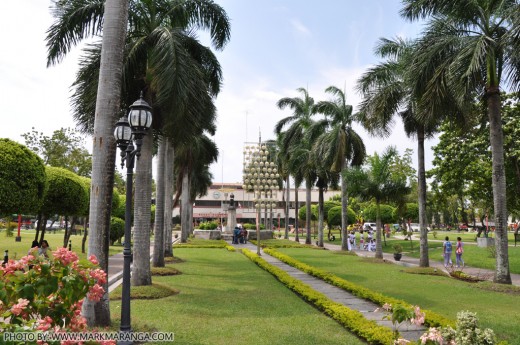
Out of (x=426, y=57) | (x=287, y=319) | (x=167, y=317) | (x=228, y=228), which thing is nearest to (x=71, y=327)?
(x=167, y=317)

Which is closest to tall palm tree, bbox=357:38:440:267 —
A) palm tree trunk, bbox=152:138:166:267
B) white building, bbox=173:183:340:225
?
palm tree trunk, bbox=152:138:166:267

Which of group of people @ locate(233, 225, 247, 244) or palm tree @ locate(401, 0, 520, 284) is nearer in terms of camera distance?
palm tree @ locate(401, 0, 520, 284)

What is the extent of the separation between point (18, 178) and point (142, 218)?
14.4 ft

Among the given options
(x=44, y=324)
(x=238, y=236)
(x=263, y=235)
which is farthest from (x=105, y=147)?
(x=263, y=235)

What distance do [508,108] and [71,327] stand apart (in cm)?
2651

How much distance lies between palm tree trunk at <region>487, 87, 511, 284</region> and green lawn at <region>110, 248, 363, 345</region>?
7.26 metres

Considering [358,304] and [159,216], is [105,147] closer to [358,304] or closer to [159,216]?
[358,304]

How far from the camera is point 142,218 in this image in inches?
480

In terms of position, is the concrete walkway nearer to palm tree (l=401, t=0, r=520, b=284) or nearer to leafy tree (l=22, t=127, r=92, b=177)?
palm tree (l=401, t=0, r=520, b=284)

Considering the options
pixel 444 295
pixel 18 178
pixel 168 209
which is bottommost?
pixel 444 295

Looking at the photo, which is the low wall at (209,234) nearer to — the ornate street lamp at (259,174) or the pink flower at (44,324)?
the ornate street lamp at (259,174)

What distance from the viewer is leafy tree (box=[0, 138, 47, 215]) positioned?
12477mm

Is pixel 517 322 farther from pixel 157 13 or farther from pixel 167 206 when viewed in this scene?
pixel 167 206

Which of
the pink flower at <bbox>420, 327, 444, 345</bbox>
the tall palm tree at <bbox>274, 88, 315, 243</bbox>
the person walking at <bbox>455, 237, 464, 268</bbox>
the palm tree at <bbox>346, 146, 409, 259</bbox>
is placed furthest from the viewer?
the tall palm tree at <bbox>274, 88, 315, 243</bbox>
